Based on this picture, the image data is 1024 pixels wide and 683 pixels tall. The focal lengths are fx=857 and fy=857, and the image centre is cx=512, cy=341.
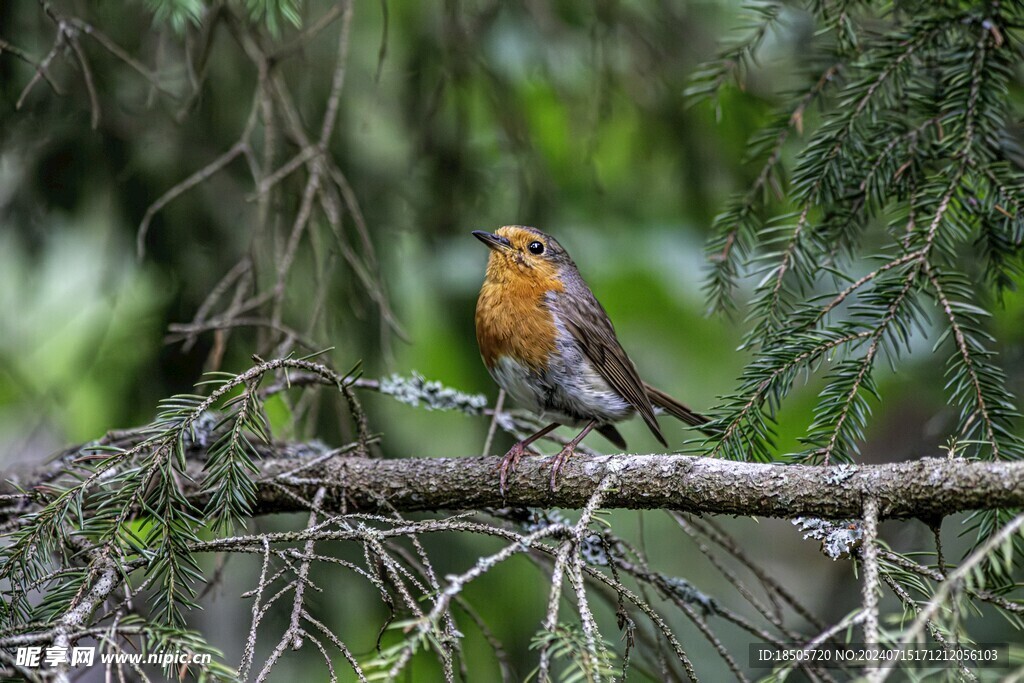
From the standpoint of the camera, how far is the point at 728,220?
2.72 m

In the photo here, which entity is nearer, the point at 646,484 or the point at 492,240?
the point at 646,484

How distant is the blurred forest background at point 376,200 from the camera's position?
323cm

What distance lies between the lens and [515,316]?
10.9 ft

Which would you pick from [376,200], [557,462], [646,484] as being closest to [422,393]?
[557,462]

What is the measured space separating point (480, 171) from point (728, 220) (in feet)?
4.70

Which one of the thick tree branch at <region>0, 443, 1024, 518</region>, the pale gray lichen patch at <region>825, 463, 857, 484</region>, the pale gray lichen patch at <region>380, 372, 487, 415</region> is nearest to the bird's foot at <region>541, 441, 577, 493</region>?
the thick tree branch at <region>0, 443, 1024, 518</region>

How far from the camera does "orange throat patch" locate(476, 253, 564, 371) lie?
10.8ft

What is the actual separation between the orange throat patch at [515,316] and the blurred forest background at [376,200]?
14.4 inches

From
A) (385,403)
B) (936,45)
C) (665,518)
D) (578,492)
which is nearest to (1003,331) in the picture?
(936,45)

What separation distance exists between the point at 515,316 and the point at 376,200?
83 cm

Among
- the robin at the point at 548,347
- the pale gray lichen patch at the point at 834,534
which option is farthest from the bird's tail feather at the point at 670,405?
the pale gray lichen patch at the point at 834,534

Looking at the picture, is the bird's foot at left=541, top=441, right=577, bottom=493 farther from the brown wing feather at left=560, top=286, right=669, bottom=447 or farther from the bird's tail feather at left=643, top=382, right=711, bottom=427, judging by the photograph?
the bird's tail feather at left=643, top=382, right=711, bottom=427

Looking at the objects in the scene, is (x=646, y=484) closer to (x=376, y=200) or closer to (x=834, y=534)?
(x=834, y=534)

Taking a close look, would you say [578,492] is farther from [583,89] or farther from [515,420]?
[583,89]
